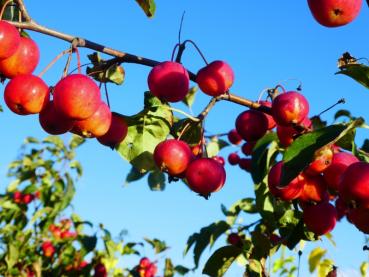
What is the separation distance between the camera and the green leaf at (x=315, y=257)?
440 centimetres

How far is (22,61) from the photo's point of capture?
2.04 m

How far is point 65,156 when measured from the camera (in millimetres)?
7035

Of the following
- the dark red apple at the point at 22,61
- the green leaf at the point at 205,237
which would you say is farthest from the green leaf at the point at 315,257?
the dark red apple at the point at 22,61

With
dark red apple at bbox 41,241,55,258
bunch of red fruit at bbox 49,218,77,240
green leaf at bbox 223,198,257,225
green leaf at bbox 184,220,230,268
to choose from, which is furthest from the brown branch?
bunch of red fruit at bbox 49,218,77,240

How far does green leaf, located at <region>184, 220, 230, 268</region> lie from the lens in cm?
409

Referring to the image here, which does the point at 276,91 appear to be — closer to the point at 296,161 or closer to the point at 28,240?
the point at 296,161

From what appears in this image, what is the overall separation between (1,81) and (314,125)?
5.22 feet

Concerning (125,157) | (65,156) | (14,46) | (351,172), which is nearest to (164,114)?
(125,157)

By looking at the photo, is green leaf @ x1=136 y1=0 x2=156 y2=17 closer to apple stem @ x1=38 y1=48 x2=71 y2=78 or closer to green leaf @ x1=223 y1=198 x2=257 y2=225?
apple stem @ x1=38 y1=48 x2=71 y2=78

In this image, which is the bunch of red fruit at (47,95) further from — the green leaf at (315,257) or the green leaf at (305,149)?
the green leaf at (315,257)

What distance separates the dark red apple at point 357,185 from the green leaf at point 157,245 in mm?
4727

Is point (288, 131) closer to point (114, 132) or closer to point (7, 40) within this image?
point (114, 132)

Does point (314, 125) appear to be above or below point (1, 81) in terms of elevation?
below

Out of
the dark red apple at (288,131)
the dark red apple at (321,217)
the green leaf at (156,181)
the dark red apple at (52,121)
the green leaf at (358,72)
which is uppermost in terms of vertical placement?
the green leaf at (156,181)
